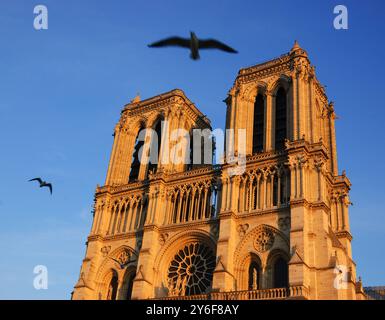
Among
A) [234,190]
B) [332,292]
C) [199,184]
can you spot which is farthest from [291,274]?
[199,184]

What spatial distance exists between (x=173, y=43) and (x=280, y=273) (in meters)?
26.0

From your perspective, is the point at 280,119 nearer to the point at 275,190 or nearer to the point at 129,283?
the point at 275,190

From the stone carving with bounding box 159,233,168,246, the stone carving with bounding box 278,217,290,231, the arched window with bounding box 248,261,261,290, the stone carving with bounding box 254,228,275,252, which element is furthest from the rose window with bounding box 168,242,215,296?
the stone carving with bounding box 278,217,290,231

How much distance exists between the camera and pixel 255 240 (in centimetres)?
3619

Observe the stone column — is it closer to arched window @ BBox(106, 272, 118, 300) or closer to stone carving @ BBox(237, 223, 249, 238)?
stone carving @ BBox(237, 223, 249, 238)

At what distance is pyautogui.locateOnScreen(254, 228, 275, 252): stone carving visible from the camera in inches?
1399

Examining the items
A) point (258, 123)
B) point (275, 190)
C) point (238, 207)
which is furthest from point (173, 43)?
point (258, 123)

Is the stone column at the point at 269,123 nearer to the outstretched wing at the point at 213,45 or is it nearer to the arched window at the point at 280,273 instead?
the arched window at the point at 280,273

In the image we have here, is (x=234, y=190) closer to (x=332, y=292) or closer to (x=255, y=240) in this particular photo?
(x=255, y=240)

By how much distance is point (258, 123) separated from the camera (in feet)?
143

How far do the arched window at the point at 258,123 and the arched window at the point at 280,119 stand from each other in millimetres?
1302

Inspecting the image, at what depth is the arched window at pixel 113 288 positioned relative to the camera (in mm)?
41594

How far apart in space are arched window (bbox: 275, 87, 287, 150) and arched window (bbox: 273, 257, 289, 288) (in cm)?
992

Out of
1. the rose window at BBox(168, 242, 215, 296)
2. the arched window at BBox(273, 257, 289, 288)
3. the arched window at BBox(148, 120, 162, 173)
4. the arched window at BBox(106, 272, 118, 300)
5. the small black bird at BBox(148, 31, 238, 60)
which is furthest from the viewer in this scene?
the arched window at BBox(148, 120, 162, 173)
